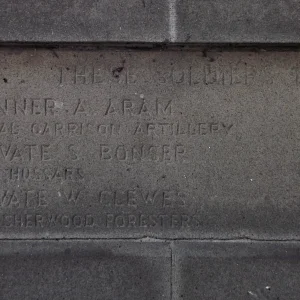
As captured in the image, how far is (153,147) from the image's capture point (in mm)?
2932

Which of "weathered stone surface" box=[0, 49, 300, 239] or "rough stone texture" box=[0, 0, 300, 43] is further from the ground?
"rough stone texture" box=[0, 0, 300, 43]

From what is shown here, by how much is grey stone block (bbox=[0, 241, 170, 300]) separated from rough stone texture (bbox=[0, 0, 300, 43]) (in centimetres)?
122

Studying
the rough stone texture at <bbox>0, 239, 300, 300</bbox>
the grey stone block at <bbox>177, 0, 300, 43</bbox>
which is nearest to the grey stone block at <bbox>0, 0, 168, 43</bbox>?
the grey stone block at <bbox>177, 0, 300, 43</bbox>

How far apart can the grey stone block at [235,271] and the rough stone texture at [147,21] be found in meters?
1.23

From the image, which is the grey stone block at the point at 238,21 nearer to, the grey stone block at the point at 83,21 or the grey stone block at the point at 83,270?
the grey stone block at the point at 83,21

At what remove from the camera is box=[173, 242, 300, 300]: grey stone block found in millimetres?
2898

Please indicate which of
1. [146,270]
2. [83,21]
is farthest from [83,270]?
[83,21]

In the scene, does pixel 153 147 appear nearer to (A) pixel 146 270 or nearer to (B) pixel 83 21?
(A) pixel 146 270

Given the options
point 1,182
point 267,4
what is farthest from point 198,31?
point 1,182

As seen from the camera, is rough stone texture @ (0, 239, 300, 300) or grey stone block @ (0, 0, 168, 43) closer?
grey stone block @ (0, 0, 168, 43)

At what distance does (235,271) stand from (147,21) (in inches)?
61.4

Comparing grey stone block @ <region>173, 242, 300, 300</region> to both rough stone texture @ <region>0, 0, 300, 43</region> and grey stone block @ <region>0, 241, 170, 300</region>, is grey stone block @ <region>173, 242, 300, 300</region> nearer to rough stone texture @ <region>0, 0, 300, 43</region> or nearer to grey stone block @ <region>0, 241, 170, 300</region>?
grey stone block @ <region>0, 241, 170, 300</region>

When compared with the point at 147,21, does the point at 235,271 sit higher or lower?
lower

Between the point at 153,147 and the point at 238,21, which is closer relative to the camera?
the point at 238,21
